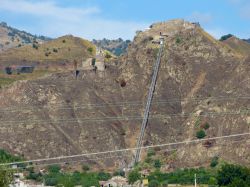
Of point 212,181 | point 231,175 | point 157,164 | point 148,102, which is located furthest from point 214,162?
point 148,102

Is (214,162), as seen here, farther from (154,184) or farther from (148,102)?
(148,102)

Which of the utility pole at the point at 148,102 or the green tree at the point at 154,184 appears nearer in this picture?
the green tree at the point at 154,184

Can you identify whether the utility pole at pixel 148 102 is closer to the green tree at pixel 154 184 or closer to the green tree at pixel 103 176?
the green tree at pixel 103 176

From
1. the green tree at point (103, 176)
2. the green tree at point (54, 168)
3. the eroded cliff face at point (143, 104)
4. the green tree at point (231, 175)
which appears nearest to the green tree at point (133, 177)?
the green tree at point (103, 176)

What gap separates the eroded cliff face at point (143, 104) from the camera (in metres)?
152

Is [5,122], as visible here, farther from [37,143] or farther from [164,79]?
[164,79]

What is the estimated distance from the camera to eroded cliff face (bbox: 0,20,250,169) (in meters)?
152

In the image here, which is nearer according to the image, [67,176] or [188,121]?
[67,176]

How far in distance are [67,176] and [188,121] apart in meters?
31.3

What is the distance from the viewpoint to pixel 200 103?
163875 millimetres

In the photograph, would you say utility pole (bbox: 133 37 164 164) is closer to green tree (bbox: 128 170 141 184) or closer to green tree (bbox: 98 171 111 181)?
green tree (bbox: 98 171 111 181)

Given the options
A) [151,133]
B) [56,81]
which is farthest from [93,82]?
[151,133]

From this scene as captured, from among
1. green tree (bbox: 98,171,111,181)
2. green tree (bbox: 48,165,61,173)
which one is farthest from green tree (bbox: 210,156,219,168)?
green tree (bbox: 48,165,61,173)

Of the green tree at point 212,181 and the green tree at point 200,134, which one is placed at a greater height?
the green tree at point 200,134
